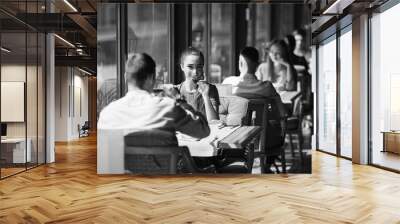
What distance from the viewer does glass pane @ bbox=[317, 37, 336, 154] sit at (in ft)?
34.0

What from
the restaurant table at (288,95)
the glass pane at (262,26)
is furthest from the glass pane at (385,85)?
the glass pane at (262,26)

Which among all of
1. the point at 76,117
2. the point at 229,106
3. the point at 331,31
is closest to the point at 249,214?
the point at 229,106

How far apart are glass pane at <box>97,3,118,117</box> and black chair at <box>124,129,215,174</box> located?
790 millimetres

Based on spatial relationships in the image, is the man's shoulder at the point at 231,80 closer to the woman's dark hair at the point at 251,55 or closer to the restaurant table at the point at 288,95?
the woman's dark hair at the point at 251,55

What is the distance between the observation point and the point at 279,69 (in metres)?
6.79

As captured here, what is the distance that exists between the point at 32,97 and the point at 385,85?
688 centimetres

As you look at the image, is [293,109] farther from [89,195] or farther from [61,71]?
[61,71]

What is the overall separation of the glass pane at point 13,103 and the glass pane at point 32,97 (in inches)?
7.9

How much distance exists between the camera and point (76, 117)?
57.6 ft

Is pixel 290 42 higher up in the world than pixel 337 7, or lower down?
lower down

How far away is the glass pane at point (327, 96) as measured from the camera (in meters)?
10.4

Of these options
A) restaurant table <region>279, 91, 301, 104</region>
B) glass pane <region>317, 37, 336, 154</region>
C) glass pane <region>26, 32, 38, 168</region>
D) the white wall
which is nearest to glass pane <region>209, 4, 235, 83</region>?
restaurant table <region>279, 91, 301, 104</region>

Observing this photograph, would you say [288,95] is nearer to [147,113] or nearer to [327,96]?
[147,113]

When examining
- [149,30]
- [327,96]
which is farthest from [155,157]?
[327,96]
